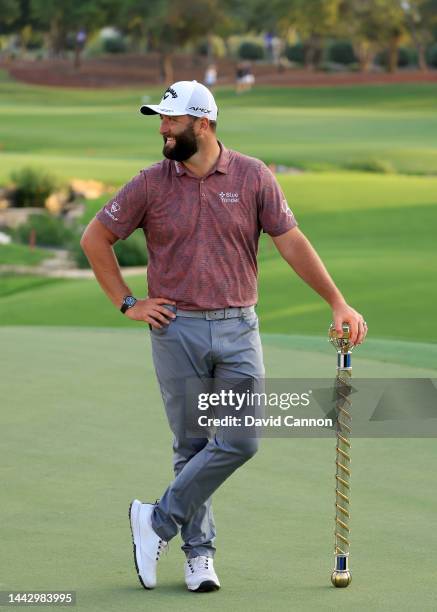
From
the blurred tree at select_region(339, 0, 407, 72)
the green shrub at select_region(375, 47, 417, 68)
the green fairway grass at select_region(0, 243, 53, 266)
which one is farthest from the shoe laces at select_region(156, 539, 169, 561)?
the green shrub at select_region(375, 47, 417, 68)

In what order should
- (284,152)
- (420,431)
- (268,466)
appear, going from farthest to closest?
(284,152) → (420,431) → (268,466)

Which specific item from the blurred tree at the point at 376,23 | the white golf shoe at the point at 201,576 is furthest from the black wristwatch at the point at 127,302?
the blurred tree at the point at 376,23

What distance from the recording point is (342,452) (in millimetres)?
5328

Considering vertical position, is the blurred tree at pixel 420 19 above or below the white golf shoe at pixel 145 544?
below

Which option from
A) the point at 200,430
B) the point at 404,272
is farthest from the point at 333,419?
the point at 404,272

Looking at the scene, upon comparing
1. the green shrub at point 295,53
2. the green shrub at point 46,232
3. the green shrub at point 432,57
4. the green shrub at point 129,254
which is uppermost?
the green shrub at point 129,254

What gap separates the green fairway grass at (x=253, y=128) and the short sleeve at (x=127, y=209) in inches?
1070

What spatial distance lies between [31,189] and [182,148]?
2644 centimetres

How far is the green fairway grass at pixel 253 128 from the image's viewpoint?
39.4 metres

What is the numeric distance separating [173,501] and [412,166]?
1343 inches

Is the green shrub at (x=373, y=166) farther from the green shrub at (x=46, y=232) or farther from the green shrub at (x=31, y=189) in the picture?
the green shrub at (x=46, y=232)

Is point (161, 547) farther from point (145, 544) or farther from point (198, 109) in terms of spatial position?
point (198, 109)

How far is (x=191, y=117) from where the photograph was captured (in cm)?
545

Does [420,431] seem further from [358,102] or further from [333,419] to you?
[358,102]
